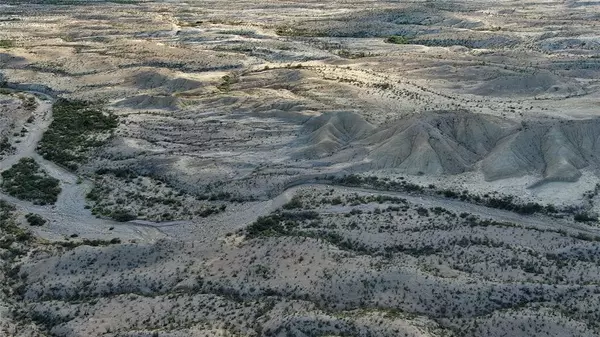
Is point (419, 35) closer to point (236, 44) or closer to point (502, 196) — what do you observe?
point (236, 44)

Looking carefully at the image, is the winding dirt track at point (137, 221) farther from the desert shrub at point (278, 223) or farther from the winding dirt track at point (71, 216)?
the desert shrub at point (278, 223)

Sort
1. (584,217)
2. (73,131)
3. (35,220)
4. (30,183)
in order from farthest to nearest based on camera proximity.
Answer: (73,131)
(30,183)
(35,220)
(584,217)

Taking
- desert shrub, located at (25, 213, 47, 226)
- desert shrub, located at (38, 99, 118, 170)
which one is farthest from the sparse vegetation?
desert shrub, located at (25, 213, 47, 226)

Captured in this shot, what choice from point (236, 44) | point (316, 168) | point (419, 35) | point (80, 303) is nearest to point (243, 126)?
point (316, 168)

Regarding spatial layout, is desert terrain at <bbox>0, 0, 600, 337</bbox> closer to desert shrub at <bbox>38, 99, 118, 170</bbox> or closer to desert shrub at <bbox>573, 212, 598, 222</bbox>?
desert shrub at <bbox>573, 212, 598, 222</bbox>

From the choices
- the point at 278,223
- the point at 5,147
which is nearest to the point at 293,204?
the point at 278,223

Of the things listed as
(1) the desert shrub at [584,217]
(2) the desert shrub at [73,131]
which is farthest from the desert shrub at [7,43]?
(1) the desert shrub at [584,217]

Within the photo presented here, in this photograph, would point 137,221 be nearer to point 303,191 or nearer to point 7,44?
point 303,191
